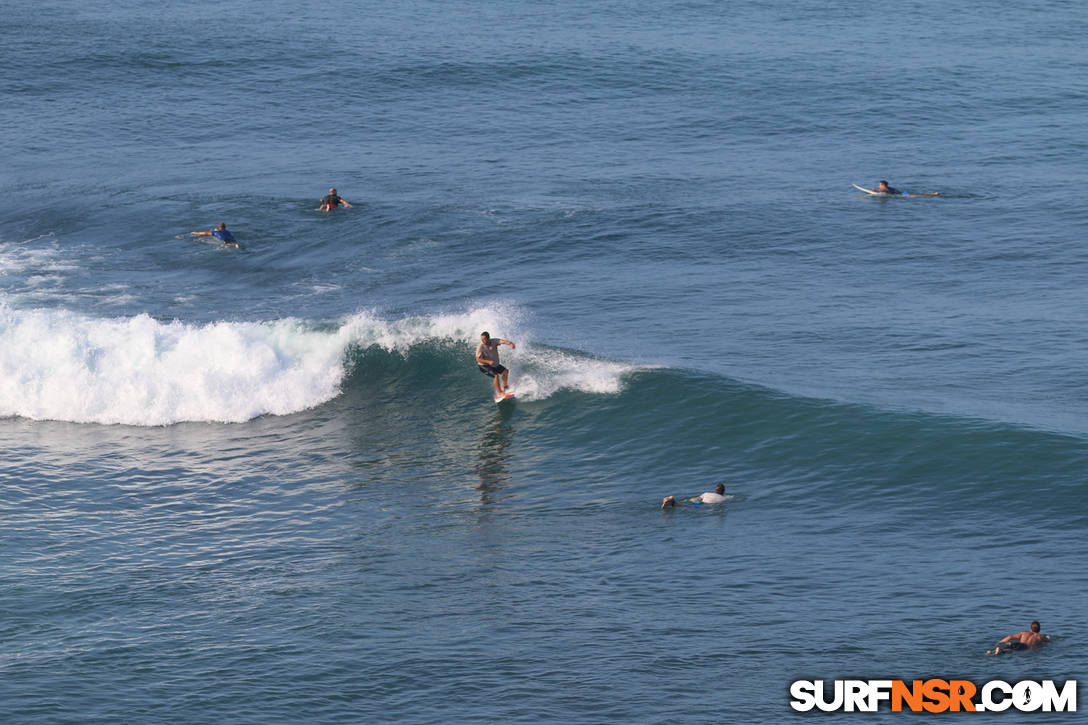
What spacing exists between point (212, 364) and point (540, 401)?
9496 millimetres

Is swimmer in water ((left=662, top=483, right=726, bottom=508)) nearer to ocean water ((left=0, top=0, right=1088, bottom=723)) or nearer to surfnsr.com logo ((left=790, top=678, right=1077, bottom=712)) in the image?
ocean water ((left=0, top=0, right=1088, bottom=723))

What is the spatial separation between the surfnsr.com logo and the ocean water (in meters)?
0.35

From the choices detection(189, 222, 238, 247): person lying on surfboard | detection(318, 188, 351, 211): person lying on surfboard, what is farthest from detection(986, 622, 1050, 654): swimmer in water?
detection(318, 188, 351, 211): person lying on surfboard

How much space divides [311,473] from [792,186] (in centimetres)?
3147

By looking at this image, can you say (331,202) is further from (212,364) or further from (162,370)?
(162,370)

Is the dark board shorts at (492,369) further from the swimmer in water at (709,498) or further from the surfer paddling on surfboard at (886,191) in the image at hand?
the surfer paddling on surfboard at (886,191)

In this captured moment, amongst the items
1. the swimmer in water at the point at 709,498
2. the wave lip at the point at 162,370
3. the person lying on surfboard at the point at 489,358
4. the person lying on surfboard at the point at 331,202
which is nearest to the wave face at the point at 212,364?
the wave lip at the point at 162,370

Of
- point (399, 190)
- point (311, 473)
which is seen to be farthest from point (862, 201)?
point (311, 473)

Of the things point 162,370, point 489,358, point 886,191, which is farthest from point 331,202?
point 886,191

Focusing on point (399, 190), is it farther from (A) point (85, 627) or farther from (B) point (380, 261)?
(A) point (85, 627)

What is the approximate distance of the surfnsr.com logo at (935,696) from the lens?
20.7 metres

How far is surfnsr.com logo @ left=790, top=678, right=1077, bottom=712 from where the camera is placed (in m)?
20.7

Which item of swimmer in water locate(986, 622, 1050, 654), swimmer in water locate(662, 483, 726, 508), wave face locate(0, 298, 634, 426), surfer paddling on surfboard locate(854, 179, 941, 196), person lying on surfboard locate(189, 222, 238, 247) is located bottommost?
swimmer in water locate(986, 622, 1050, 654)

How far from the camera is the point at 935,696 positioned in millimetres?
20969
